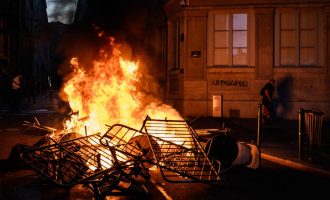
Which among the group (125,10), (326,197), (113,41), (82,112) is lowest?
(326,197)

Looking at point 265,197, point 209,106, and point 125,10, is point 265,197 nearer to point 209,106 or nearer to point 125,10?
point 209,106

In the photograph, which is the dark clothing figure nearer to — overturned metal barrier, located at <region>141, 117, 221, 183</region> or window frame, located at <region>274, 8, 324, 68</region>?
window frame, located at <region>274, 8, 324, 68</region>

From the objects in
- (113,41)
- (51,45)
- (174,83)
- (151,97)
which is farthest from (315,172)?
(51,45)

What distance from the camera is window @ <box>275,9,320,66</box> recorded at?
1683 cm

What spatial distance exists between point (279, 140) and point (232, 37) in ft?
23.1

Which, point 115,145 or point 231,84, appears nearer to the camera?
point 115,145

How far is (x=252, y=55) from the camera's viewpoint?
56.2 feet

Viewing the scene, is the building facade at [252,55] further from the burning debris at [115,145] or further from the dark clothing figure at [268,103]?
the burning debris at [115,145]

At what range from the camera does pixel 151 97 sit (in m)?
20.5

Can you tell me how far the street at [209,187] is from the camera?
5734mm

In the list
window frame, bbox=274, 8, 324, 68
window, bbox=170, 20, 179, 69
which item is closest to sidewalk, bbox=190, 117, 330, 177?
window frame, bbox=274, 8, 324, 68

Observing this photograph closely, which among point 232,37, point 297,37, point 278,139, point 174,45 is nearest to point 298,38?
point 297,37

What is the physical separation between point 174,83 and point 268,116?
17.1 feet

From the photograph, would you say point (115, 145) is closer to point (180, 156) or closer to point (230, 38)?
point (180, 156)
